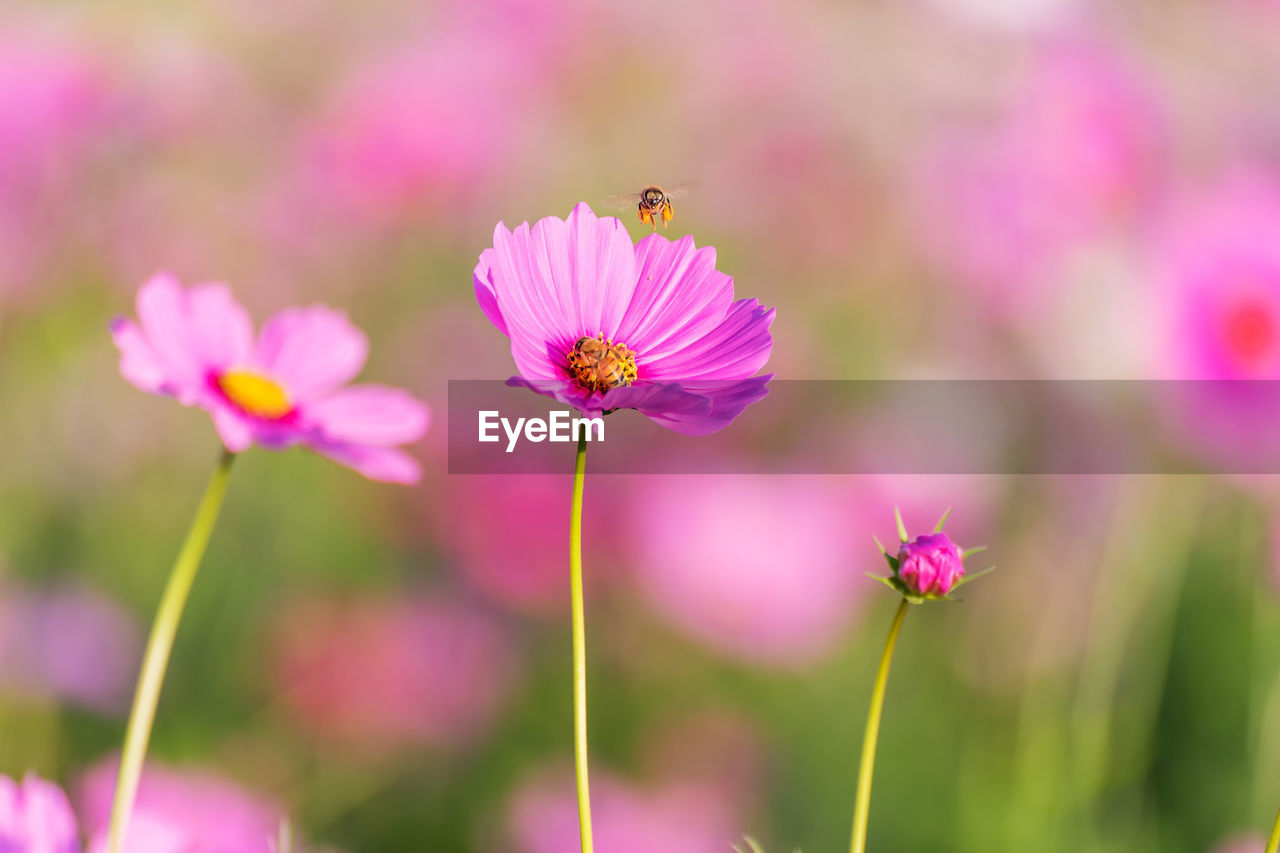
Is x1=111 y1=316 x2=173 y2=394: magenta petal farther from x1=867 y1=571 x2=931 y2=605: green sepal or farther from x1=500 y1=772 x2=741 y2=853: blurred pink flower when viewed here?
x1=500 y1=772 x2=741 y2=853: blurred pink flower

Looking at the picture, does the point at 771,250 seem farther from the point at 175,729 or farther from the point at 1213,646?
the point at 175,729

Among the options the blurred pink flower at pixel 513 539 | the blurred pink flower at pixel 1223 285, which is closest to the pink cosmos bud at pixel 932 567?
the blurred pink flower at pixel 1223 285

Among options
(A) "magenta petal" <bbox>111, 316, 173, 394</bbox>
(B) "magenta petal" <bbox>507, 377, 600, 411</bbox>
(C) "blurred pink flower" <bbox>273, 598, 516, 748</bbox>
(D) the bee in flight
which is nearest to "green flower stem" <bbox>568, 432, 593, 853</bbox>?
(B) "magenta petal" <bbox>507, 377, 600, 411</bbox>

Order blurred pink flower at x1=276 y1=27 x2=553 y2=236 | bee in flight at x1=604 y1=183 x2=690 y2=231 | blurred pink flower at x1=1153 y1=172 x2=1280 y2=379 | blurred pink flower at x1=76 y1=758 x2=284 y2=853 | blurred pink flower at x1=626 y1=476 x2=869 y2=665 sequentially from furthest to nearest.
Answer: blurred pink flower at x1=276 y1=27 x2=553 y2=236 < blurred pink flower at x1=626 y1=476 x2=869 y2=665 < blurred pink flower at x1=1153 y1=172 x2=1280 y2=379 < bee in flight at x1=604 y1=183 x2=690 y2=231 < blurred pink flower at x1=76 y1=758 x2=284 y2=853

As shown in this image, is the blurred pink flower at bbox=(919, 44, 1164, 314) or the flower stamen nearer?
the flower stamen

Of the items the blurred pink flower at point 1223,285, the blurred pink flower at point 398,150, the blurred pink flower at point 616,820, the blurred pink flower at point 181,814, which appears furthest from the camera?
the blurred pink flower at point 398,150

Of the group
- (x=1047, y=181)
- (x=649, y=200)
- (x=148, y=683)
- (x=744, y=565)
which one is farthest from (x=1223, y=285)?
(x=148, y=683)

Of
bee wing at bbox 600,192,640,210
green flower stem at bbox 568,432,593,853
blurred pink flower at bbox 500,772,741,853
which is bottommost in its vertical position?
blurred pink flower at bbox 500,772,741,853

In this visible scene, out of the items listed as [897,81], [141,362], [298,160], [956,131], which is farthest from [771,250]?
[141,362]

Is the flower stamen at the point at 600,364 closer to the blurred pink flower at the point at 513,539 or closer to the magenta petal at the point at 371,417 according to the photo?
the magenta petal at the point at 371,417
